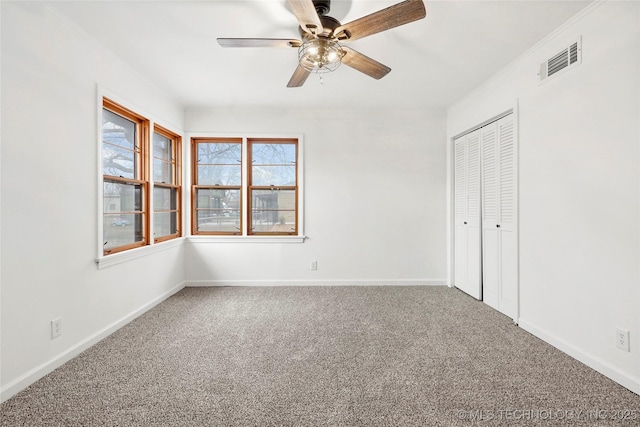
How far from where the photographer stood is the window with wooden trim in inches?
137

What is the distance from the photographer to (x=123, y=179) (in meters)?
2.84

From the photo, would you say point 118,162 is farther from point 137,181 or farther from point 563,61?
point 563,61

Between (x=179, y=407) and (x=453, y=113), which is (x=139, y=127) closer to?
(x=179, y=407)

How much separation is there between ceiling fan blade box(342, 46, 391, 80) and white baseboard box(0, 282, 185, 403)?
3.04 metres

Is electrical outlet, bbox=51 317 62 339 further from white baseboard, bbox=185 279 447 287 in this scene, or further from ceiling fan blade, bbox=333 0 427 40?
ceiling fan blade, bbox=333 0 427 40

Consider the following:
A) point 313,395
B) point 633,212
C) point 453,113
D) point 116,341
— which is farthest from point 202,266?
point 633,212

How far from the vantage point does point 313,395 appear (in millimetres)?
1729

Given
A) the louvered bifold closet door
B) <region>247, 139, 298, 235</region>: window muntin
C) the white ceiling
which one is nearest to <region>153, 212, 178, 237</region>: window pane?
<region>247, 139, 298, 235</region>: window muntin

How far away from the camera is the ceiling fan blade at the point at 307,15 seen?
5.01 ft

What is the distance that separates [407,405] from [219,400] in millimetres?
1110

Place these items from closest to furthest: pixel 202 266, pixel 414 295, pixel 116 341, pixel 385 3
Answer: pixel 385 3, pixel 116 341, pixel 414 295, pixel 202 266

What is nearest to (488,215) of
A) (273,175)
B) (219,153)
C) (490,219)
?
(490,219)

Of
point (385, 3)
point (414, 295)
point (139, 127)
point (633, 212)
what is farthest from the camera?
point (414, 295)

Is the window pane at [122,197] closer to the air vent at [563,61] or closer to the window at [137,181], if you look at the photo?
the window at [137,181]
